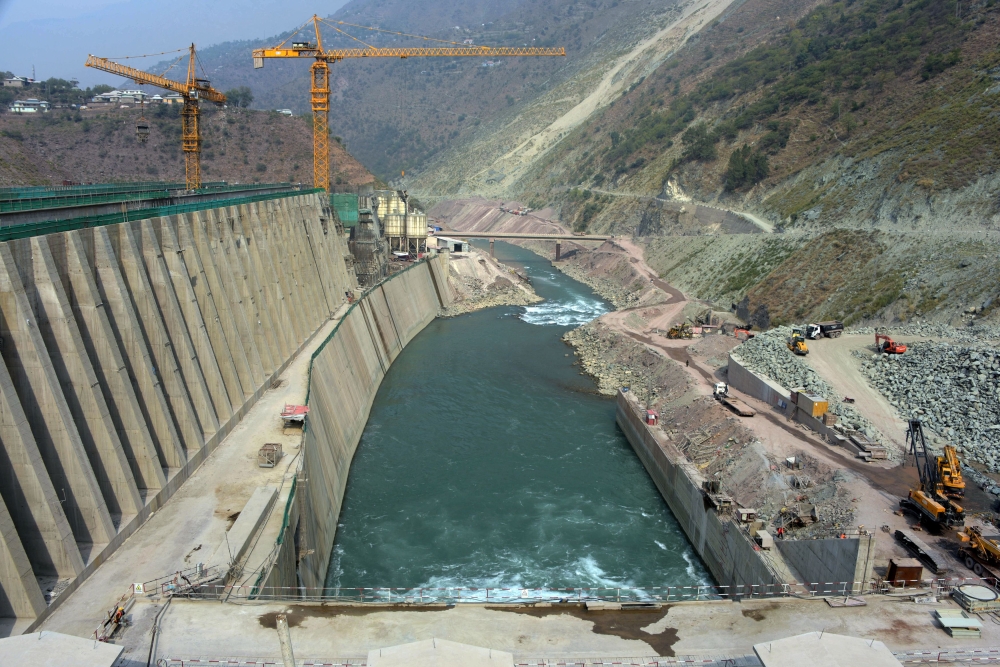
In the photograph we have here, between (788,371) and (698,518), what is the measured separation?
13.9m

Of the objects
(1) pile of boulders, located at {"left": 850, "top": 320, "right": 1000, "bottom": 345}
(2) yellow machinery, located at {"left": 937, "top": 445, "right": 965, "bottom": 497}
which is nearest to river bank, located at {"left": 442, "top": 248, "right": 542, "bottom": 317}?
(1) pile of boulders, located at {"left": 850, "top": 320, "right": 1000, "bottom": 345}

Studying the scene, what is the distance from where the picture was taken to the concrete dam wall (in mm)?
20781

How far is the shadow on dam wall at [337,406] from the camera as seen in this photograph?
27.4 metres

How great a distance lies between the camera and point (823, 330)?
49.7m

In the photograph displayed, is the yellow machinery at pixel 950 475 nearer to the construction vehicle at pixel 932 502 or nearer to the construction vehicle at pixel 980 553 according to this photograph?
the construction vehicle at pixel 932 502

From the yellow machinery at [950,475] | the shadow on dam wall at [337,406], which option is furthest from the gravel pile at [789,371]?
the shadow on dam wall at [337,406]

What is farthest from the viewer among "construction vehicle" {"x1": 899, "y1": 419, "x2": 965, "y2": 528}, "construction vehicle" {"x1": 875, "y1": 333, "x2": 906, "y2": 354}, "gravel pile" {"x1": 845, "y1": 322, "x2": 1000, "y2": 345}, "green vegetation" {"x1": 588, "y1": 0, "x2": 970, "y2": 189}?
"green vegetation" {"x1": 588, "y1": 0, "x2": 970, "y2": 189}

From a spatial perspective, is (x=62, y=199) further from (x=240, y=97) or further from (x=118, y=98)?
(x=240, y=97)

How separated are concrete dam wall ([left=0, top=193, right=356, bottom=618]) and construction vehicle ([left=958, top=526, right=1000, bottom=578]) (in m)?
28.1

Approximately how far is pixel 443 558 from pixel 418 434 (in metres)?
14.5

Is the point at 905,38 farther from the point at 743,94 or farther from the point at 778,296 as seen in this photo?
the point at 778,296

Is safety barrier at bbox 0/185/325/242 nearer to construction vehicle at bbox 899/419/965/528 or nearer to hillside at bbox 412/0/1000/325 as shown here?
construction vehicle at bbox 899/419/965/528

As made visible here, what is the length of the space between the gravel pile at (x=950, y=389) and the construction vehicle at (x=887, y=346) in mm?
498

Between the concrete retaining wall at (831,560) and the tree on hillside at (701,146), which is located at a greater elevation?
the tree on hillside at (701,146)
